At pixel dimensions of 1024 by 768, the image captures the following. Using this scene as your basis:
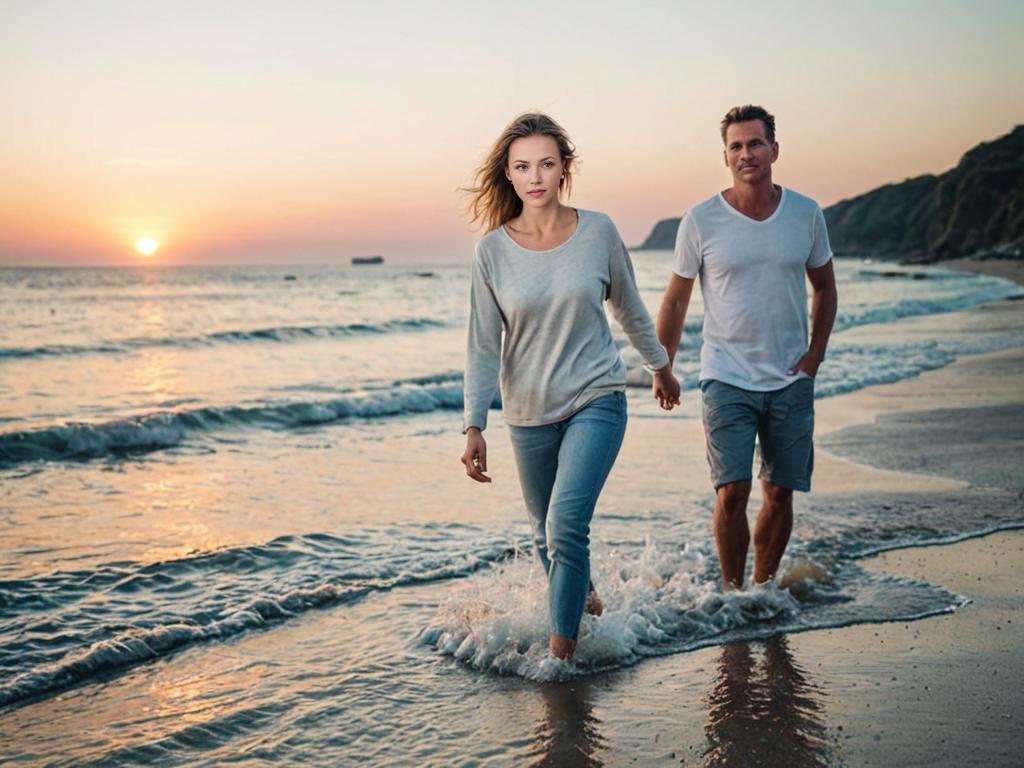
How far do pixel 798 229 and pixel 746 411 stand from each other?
2.91 ft

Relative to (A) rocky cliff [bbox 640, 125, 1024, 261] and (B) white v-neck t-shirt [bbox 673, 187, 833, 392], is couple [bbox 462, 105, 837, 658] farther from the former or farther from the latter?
(A) rocky cliff [bbox 640, 125, 1024, 261]

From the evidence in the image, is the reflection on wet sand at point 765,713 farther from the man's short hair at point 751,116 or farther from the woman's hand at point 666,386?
the man's short hair at point 751,116

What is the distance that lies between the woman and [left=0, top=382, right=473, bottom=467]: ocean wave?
8.30 m

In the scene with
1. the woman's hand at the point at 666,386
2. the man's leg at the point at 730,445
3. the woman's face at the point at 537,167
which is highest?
the woman's face at the point at 537,167

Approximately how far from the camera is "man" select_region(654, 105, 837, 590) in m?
4.77

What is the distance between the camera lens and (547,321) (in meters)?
4.06

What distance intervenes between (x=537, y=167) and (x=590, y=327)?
2.18 feet

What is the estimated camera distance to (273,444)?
1181cm

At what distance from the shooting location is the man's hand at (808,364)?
190 inches

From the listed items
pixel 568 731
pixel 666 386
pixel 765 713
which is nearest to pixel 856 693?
pixel 765 713

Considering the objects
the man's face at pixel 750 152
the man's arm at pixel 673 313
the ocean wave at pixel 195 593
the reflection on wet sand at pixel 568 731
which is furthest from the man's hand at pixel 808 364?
the ocean wave at pixel 195 593

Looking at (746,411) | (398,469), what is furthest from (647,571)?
(398,469)

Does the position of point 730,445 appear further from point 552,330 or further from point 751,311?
point 552,330

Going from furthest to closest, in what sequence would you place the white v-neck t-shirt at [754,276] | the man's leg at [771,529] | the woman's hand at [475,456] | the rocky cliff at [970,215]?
the rocky cliff at [970,215] → the man's leg at [771,529] → the white v-neck t-shirt at [754,276] → the woman's hand at [475,456]
